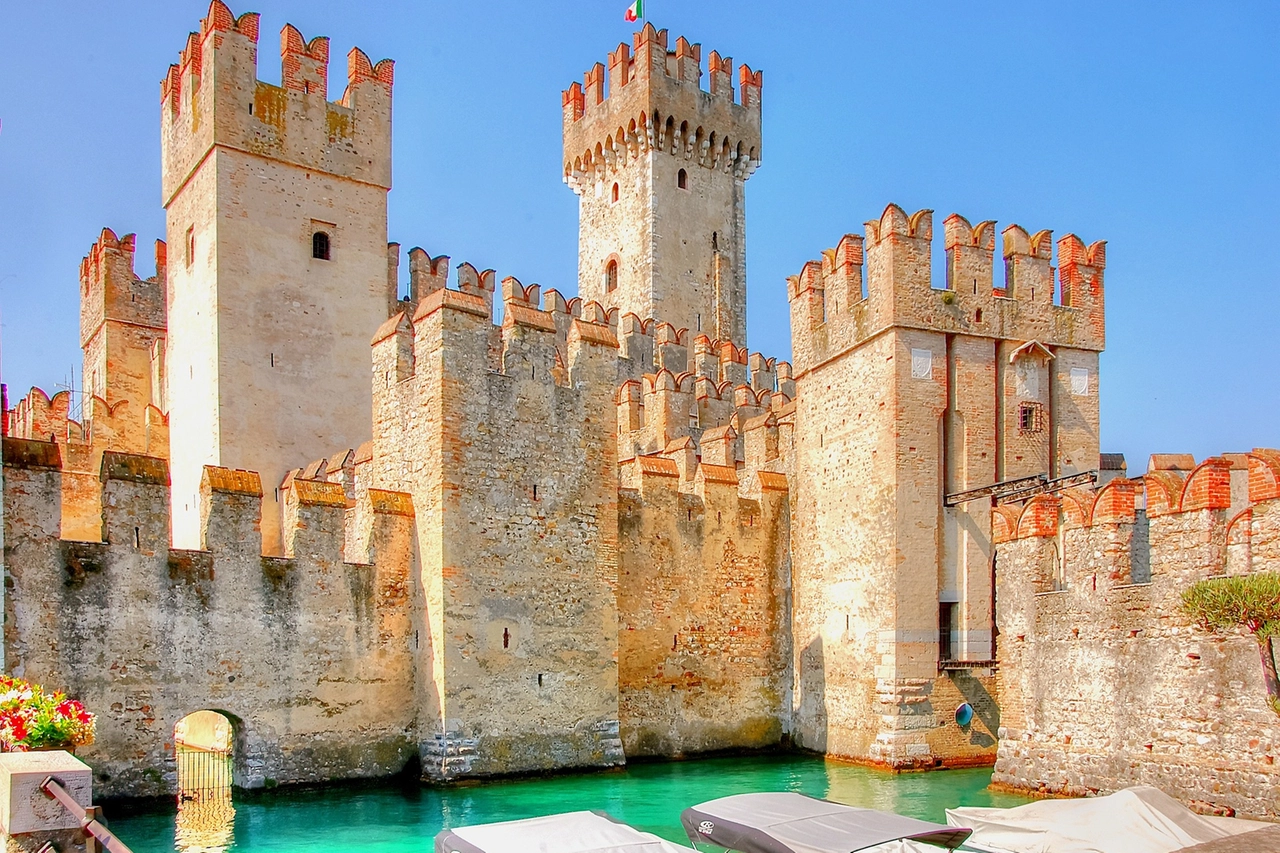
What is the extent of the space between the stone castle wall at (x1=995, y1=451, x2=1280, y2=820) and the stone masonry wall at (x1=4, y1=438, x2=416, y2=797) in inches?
338

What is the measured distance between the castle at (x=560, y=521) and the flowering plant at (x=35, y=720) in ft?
14.4

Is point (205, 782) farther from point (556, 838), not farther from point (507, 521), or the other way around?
point (556, 838)

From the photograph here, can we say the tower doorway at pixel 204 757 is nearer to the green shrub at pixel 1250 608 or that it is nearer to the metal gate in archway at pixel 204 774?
the metal gate in archway at pixel 204 774

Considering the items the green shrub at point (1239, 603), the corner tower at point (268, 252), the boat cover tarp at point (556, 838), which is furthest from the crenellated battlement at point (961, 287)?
the boat cover tarp at point (556, 838)

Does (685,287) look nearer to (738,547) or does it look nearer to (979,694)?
(738,547)

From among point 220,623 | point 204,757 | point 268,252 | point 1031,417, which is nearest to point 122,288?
point 268,252

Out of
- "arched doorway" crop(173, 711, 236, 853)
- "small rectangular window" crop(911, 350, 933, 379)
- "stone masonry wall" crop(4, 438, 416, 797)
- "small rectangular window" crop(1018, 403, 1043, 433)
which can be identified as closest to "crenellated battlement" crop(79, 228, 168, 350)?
"arched doorway" crop(173, 711, 236, 853)

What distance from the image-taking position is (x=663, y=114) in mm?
35531

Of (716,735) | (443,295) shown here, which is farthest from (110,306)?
(716,735)

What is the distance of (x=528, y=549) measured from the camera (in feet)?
59.3

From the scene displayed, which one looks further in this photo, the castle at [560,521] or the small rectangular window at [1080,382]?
the small rectangular window at [1080,382]

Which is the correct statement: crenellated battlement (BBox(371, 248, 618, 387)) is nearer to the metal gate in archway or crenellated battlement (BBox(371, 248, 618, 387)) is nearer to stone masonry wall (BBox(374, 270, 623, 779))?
stone masonry wall (BBox(374, 270, 623, 779))

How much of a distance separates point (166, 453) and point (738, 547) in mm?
11570

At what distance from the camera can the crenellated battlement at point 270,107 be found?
22.2m
